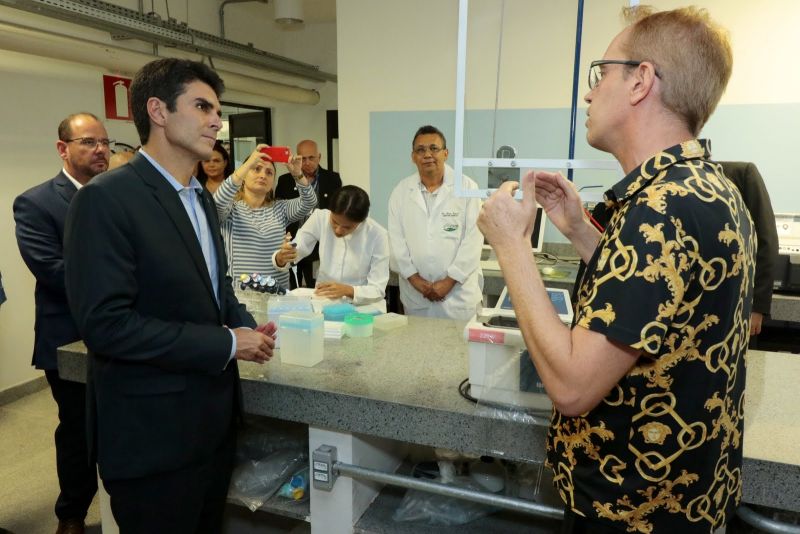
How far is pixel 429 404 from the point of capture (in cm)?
133

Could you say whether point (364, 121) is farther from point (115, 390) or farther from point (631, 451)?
point (631, 451)

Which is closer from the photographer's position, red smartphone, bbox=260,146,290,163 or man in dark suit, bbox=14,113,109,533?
man in dark suit, bbox=14,113,109,533

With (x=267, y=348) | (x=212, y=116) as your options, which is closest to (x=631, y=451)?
(x=267, y=348)

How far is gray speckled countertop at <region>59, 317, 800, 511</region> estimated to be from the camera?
3.69 feet

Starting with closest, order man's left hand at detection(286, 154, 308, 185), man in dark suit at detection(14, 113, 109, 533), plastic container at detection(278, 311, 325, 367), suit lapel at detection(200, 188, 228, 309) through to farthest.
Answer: suit lapel at detection(200, 188, 228, 309)
plastic container at detection(278, 311, 325, 367)
man in dark suit at detection(14, 113, 109, 533)
man's left hand at detection(286, 154, 308, 185)

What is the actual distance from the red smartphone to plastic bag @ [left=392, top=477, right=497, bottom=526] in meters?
1.52

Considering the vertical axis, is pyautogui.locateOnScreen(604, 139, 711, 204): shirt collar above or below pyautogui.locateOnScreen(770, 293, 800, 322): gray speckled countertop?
above

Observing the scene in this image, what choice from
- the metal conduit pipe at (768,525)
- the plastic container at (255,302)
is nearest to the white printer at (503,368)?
the metal conduit pipe at (768,525)

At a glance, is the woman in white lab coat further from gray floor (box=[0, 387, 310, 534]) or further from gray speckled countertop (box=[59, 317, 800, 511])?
gray floor (box=[0, 387, 310, 534])

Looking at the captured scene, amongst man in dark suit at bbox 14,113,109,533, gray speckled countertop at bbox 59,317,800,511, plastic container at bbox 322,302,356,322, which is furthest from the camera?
man in dark suit at bbox 14,113,109,533

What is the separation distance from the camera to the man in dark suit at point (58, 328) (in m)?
2.19

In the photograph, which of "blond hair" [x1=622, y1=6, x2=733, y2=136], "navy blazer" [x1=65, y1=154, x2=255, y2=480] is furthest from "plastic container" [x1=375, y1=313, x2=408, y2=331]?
"blond hair" [x1=622, y1=6, x2=733, y2=136]

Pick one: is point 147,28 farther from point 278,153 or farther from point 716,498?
point 716,498

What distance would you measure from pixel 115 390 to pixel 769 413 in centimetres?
153
